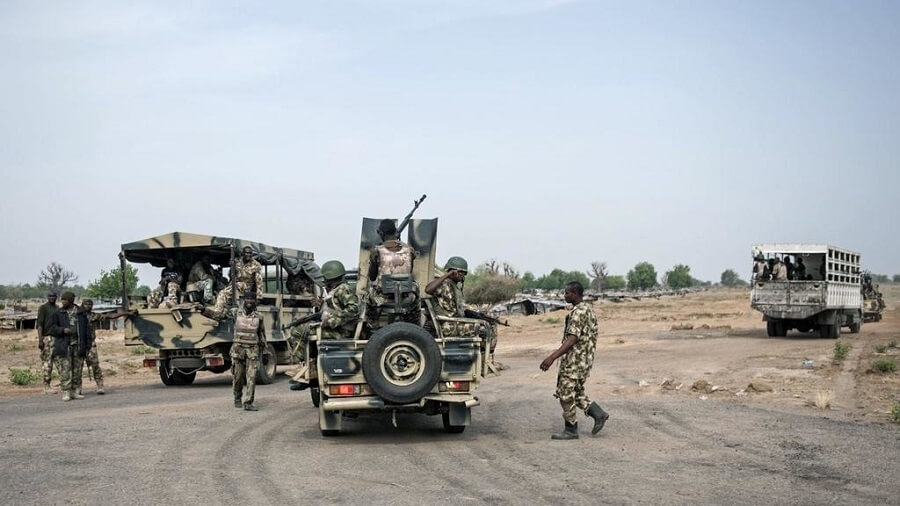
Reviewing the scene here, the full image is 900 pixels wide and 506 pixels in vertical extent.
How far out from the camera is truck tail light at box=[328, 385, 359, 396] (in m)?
9.66

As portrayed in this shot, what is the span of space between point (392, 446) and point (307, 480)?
199 cm

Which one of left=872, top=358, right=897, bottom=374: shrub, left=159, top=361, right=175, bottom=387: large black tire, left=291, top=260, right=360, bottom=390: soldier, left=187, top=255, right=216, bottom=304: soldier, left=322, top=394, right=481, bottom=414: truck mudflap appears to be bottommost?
left=159, top=361, right=175, bottom=387: large black tire

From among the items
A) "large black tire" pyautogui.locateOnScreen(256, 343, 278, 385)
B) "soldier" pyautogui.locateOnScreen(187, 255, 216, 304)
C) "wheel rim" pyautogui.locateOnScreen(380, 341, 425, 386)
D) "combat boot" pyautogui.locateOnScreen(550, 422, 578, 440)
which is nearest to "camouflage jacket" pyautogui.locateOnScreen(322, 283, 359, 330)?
"wheel rim" pyautogui.locateOnScreen(380, 341, 425, 386)

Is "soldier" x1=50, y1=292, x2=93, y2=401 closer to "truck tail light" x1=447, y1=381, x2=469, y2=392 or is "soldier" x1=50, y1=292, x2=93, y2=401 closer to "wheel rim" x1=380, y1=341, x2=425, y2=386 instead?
"wheel rim" x1=380, y1=341, x2=425, y2=386

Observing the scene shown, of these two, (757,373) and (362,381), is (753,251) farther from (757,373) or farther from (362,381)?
(362,381)

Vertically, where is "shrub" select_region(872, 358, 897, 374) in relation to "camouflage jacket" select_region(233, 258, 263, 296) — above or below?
below

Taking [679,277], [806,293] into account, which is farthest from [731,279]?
[806,293]

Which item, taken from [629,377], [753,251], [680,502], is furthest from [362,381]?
[753,251]

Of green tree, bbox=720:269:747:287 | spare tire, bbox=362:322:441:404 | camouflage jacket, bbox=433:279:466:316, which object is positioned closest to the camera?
spare tire, bbox=362:322:441:404

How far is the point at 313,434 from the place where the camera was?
10664mm

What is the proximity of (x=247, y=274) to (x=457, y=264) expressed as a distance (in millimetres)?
6844

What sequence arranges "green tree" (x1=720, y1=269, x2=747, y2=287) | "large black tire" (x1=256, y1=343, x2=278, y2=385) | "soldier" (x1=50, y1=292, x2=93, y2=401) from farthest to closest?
"green tree" (x1=720, y1=269, x2=747, y2=287) → "large black tire" (x1=256, y1=343, x2=278, y2=385) → "soldier" (x1=50, y1=292, x2=93, y2=401)

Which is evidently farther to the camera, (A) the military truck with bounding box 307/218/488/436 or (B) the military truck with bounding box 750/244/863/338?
(B) the military truck with bounding box 750/244/863/338

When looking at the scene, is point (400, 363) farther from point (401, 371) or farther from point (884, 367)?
point (884, 367)
